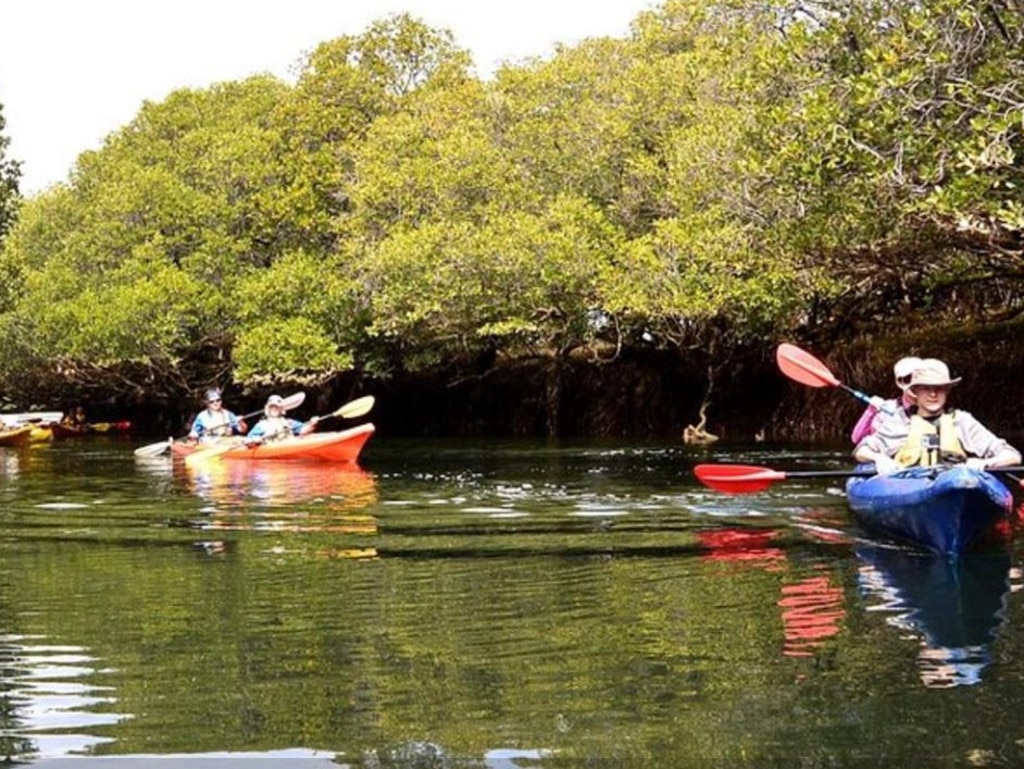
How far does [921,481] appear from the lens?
8.39 m

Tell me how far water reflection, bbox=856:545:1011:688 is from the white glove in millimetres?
547

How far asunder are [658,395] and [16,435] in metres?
13.1

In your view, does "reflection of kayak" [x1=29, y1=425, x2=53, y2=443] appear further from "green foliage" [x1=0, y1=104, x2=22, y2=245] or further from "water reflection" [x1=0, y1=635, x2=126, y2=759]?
"water reflection" [x1=0, y1=635, x2=126, y2=759]

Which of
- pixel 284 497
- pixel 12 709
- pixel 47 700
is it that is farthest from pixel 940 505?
pixel 284 497

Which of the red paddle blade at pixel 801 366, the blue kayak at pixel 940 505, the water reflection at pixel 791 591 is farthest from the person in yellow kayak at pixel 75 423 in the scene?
the blue kayak at pixel 940 505

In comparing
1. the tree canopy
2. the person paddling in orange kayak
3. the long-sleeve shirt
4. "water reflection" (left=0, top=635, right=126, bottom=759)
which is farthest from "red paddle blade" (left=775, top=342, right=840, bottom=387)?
"water reflection" (left=0, top=635, right=126, bottom=759)

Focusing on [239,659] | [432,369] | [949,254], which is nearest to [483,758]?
[239,659]

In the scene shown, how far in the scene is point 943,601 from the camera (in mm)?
6816

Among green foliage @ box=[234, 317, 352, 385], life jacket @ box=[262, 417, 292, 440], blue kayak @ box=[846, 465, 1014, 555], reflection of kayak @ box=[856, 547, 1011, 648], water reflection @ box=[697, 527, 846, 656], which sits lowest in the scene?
reflection of kayak @ box=[856, 547, 1011, 648]

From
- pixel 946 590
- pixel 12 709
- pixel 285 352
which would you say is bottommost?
pixel 946 590

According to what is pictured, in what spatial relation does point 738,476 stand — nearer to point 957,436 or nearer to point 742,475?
point 742,475

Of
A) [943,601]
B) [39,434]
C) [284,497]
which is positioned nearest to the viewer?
[943,601]

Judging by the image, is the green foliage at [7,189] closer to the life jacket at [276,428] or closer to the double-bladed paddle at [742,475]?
the life jacket at [276,428]

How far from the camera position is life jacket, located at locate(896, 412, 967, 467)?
29.7ft
